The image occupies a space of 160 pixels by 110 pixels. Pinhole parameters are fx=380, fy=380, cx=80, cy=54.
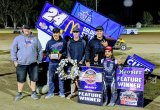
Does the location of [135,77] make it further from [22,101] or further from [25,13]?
[25,13]

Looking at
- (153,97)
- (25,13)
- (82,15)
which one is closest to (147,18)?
(25,13)

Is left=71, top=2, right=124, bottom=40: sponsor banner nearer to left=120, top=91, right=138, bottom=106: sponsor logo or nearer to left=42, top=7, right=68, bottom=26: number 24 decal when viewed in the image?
left=42, top=7, right=68, bottom=26: number 24 decal

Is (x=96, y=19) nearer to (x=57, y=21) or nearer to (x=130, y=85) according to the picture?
(x=57, y=21)

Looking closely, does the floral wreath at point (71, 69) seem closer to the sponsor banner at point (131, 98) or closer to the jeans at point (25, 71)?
Result: the jeans at point (25, 71)

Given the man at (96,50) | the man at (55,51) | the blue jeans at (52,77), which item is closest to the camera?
the man at (96,50)

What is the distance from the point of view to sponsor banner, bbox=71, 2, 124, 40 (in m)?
14.9

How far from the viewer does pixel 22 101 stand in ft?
30.3

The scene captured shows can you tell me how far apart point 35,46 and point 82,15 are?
6.39 m

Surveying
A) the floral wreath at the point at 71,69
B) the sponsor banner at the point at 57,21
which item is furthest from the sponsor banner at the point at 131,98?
the sponsor banner at the point at 57,21

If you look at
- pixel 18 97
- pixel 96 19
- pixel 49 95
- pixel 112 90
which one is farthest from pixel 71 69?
pixel 96 19

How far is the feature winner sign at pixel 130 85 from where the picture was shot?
28.2 feet

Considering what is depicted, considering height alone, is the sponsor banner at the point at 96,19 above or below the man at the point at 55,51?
above

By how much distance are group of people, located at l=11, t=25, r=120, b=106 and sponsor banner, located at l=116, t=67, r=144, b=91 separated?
0.48ft

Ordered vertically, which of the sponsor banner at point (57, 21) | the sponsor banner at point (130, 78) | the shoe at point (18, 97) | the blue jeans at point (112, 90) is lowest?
the shoe at point (18, 97)
